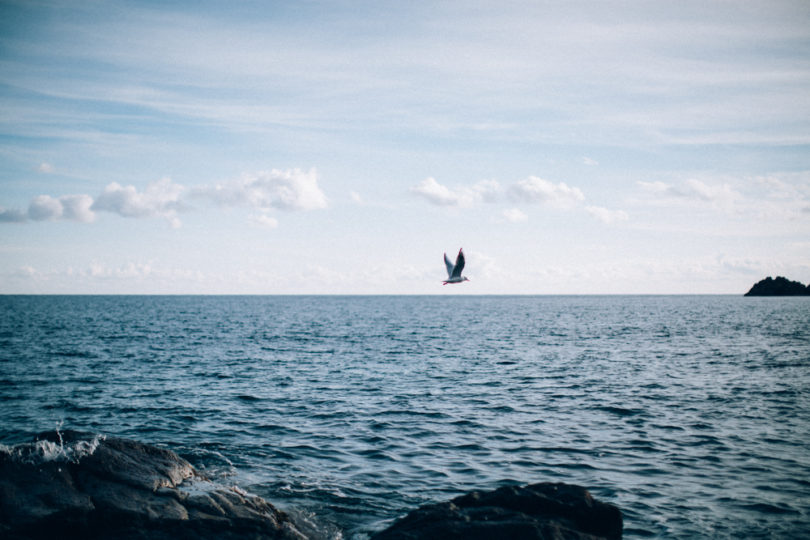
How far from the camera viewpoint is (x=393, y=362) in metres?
37.5

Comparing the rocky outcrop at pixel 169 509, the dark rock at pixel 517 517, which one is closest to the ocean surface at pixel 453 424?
the dark rock at pixel 517 517

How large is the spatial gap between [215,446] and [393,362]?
70.0ft

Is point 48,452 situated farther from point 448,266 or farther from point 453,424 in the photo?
point 448,266

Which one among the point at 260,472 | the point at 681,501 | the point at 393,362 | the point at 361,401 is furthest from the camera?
the point at 393,362

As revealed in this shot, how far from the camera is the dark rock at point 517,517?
28.8 ft

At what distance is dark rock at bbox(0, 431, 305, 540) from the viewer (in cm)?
858

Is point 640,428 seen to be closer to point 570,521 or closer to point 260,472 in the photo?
point 570,521

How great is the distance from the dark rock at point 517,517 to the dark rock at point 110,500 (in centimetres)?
249

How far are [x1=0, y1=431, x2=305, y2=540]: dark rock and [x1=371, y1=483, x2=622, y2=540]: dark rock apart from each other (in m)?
2.49

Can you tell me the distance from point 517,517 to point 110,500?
7.26m

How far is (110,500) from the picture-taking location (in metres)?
9.20

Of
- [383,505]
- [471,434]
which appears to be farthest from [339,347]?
[383,505]

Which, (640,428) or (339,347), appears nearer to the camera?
(640,428)

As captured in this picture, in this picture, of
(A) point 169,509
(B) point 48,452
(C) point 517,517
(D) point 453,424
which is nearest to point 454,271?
(D) point 453,424
